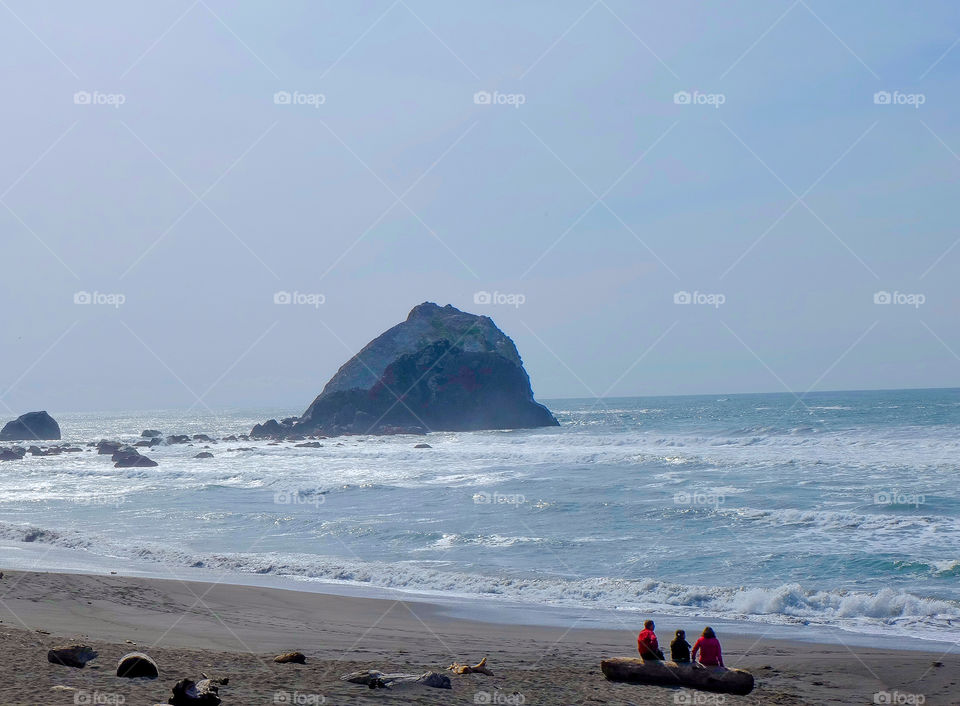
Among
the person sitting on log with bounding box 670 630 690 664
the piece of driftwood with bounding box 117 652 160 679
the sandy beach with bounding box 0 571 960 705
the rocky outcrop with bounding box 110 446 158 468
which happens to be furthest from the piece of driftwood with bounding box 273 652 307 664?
the rocky outcrop with bounding box 110 446 158 468

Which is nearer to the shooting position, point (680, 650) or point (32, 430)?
point (680, 650)

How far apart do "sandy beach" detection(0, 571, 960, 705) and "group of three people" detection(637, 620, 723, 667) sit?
516 mm

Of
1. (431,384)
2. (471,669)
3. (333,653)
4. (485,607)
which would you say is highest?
(431,384)

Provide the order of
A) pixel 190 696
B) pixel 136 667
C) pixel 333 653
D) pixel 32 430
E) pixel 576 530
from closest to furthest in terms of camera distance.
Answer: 1. pixel 190 696
2. pixel 136 667
3. pixel 333 653
4. pixel 576 530
5. pixel 32 430

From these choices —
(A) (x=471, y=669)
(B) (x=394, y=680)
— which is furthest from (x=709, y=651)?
(B) (x=394, y=680)

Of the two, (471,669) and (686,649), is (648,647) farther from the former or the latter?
(471,669)

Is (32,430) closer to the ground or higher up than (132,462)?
higher up

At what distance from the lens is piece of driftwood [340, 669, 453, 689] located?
8.05 meters

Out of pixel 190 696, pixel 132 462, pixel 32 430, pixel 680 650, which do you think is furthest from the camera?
pixel 32 430

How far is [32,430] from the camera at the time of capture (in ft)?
279

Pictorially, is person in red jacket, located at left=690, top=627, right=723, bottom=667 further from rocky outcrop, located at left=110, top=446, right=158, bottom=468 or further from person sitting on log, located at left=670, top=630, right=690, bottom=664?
rocky outcrop, located at left=110, top=446, right=158, bottom=468

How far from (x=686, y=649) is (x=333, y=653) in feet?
14.4

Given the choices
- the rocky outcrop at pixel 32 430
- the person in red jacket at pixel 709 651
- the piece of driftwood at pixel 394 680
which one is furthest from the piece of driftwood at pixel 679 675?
the rocky outcrop at pixel 32 430

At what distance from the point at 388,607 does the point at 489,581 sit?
2.81m
